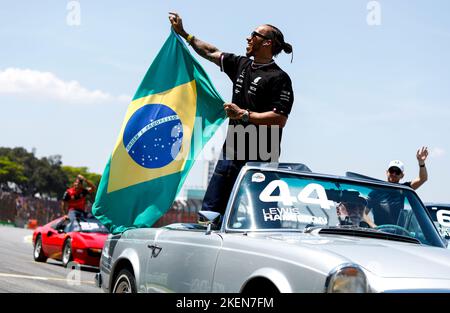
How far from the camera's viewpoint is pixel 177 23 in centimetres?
774

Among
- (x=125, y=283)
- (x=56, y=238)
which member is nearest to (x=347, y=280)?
(x=125, y=283)

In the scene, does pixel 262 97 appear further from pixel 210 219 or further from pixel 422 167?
pixel 422 167

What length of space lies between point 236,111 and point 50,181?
143 m

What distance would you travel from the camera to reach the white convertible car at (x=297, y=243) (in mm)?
4266

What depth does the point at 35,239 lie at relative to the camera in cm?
1775

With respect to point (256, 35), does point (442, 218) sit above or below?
below

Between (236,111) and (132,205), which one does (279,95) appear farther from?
(132,205)

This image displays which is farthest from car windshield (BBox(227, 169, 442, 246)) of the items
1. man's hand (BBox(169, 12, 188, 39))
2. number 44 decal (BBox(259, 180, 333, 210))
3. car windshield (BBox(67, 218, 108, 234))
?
car windshield (BBox(67, 218, 108, 234))

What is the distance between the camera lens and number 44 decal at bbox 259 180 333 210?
5.41 meters

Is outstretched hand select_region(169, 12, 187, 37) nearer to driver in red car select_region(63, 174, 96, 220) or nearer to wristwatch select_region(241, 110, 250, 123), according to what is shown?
wristwatch select_region(241, 110, 250, 123)

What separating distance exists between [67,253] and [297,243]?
12447 mm

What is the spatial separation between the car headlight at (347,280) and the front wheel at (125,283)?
2.55 m

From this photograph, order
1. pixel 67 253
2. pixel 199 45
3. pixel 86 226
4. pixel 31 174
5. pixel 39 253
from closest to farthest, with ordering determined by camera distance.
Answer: pixel 199 45 < pixel 67 253 < pixel 86 226 < pixel 39 253 < pixel 31 174

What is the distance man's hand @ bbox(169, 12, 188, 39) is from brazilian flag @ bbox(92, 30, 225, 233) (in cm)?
86
